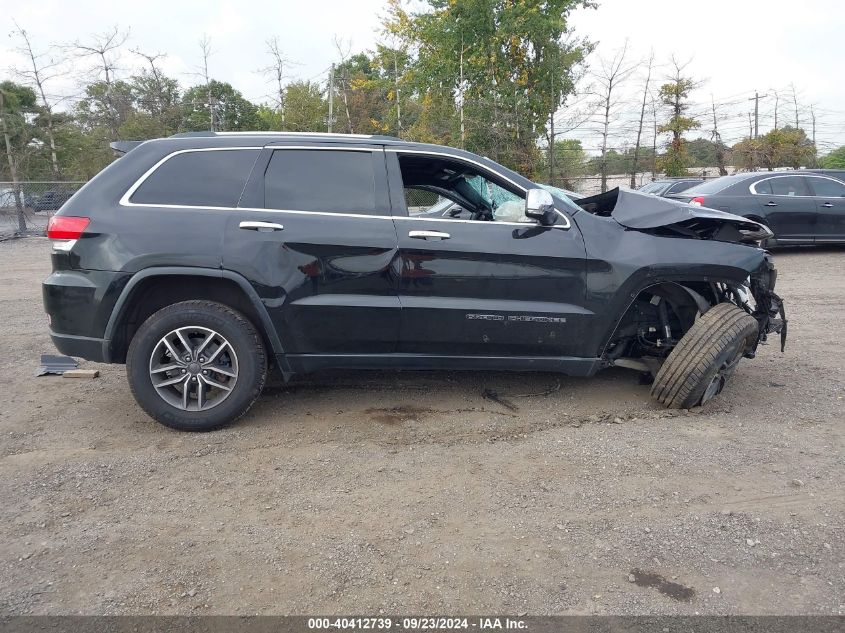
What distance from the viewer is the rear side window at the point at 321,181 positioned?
Result: 4039 millimetres

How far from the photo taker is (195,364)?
3.95 metres

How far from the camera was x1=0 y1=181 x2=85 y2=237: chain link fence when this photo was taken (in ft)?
57.4

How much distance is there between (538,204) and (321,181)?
1399 millimetres

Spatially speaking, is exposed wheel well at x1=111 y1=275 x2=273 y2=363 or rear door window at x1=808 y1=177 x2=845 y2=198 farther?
rear door window at x1=808 y1=177 x2=845 y2=198

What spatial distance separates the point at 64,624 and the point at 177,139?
295 cm

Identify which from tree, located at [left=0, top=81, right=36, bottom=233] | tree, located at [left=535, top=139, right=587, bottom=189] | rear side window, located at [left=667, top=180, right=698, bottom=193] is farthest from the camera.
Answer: tree, located at [left=535, top=139, right=587, bottom=189]

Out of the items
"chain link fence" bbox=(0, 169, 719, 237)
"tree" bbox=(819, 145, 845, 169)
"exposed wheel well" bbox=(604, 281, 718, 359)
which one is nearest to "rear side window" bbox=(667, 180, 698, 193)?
"chain link fence" bbox=(0, 169, 719, 237)

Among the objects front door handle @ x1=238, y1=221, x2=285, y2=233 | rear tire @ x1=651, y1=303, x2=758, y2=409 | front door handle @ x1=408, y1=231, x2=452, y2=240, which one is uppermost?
front door handle @ x1=238, y1=221, x2=285, y2=233

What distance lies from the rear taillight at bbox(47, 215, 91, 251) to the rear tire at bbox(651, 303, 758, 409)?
3.87 metres

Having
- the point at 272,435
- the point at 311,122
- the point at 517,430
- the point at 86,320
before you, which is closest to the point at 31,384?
the point at 86,320

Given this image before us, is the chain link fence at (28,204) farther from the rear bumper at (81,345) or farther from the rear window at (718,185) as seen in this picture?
the rear bumper at (81,345)

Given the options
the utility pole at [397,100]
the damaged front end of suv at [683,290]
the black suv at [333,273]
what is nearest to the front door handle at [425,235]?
the black suv at [333,273]

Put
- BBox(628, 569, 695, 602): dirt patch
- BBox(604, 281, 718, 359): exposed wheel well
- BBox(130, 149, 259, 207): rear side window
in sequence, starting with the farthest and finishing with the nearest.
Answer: BBox(604, 281, 718, 359): exposed wheel well
BBox(130, 149, 259, 207): rear side window
BBox(628, 569, 695, 602): dirt patch

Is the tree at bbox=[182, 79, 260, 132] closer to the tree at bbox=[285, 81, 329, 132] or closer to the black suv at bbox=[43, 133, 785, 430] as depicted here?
the tree at bbox=[285, 81, 329, 132]
